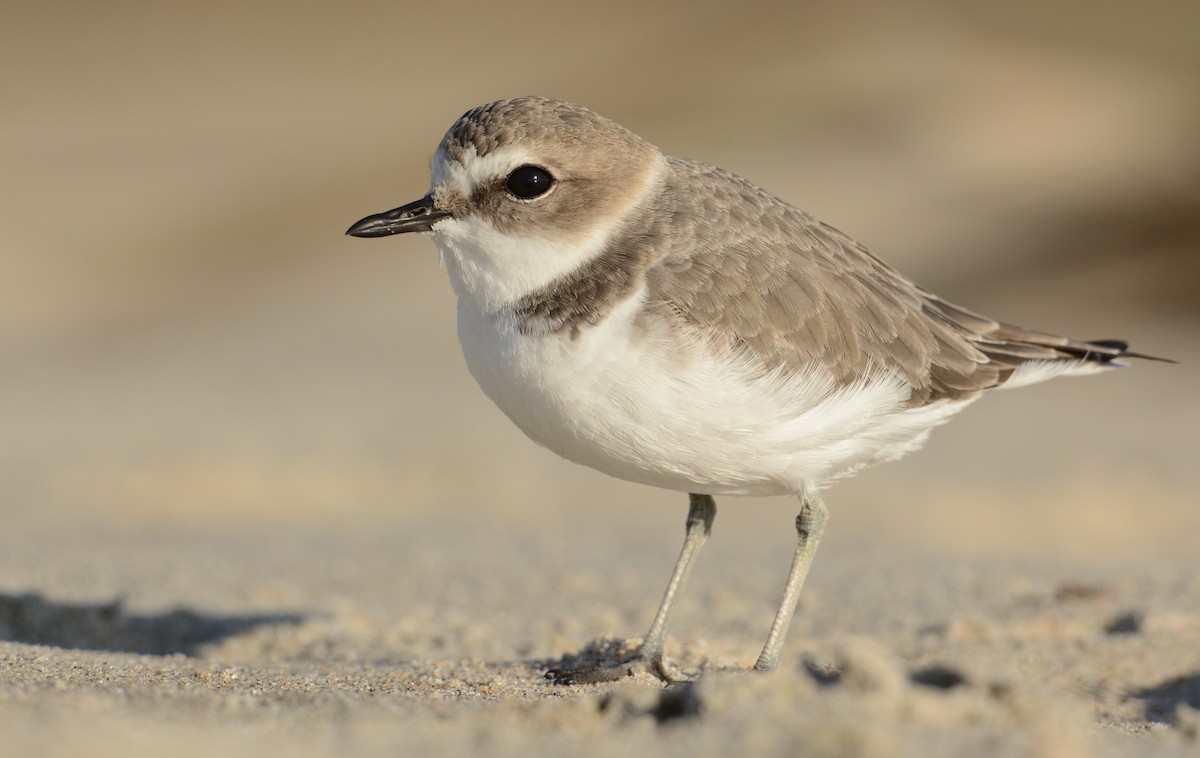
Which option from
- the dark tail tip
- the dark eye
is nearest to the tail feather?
the dark tail tip

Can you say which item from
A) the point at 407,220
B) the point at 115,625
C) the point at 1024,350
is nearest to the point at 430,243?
the point at 115,625

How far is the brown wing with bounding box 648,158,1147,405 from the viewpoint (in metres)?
4.08

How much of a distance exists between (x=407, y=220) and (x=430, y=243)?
16.8 meters

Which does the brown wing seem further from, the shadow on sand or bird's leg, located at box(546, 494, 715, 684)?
the shadow on sand

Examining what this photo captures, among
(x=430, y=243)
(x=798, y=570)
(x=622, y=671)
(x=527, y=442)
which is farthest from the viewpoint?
(x=430, y=243)

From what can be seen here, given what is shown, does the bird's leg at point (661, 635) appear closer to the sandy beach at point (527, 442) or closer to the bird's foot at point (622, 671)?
the bird's foot at point (622, 671)

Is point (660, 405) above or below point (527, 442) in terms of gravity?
below

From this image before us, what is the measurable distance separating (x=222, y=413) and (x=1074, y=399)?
24.7 feet

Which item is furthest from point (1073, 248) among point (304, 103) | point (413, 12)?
point (413, 12)

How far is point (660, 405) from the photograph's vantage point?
12.7 ft

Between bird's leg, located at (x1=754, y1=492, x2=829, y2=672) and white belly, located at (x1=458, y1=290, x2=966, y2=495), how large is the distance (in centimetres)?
18

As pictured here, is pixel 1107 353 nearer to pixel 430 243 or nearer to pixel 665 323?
pixel 665 323

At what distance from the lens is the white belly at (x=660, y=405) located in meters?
3.85

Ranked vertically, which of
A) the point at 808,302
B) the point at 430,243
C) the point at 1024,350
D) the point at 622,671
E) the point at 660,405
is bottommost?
the point at 622,671
